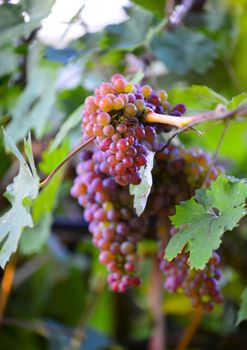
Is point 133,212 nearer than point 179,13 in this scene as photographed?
Yes

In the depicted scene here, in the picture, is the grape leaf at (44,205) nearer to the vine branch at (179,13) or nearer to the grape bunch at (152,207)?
the grape bunch at (152,207)

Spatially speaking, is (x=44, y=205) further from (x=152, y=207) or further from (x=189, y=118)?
(x=189, y=118)

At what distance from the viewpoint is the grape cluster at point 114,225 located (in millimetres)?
576

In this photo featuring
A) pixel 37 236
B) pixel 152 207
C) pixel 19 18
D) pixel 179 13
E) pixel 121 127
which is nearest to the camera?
pixel 121 127

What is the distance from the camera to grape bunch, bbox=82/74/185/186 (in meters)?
0.46

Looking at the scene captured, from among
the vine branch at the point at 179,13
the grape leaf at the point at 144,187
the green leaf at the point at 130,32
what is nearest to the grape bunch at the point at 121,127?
the grape leaf at the point at 144,187

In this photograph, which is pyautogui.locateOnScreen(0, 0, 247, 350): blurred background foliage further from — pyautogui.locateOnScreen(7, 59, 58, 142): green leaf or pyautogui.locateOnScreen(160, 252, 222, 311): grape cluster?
pyautogui.locateOnScreen(160, 252, 222, 311): grape cluster

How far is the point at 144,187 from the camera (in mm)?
498

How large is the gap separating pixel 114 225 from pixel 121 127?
6.4 inches

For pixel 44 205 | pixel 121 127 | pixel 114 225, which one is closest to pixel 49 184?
pixel 44 205

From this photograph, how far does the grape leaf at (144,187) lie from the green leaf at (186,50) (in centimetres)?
42

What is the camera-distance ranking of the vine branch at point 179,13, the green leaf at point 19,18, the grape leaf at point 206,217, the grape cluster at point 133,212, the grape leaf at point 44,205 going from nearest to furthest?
the grape leaf at point 206,217 < the grape cluster at point 133,212 < the green leaf at point 19,18 < the grape leaf at point 44,205 < the vine branch at point 179,13

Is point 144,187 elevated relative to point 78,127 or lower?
elevated

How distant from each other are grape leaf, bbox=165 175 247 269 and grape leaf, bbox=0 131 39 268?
0.13m
